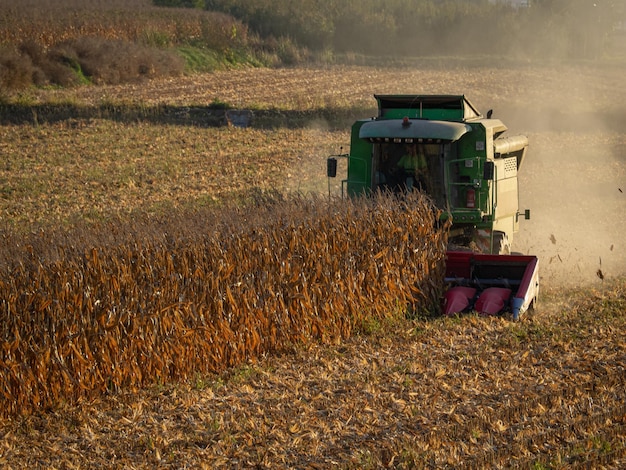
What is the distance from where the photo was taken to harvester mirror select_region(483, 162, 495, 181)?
1131 cm

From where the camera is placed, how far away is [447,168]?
468 inches

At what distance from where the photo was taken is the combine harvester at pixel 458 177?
36.9 feet

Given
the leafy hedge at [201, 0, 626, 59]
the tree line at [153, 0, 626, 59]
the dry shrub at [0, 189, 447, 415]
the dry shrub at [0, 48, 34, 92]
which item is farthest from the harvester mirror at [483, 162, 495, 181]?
the leafy hedge at [201, 0, 626, 59]

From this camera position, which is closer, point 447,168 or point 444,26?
point 447,168

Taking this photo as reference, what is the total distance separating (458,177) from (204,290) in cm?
471

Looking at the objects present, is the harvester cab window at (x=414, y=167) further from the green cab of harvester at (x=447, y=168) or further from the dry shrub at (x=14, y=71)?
the dry shrub at (x=14, y=71)

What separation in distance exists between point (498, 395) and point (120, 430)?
3.18 metres

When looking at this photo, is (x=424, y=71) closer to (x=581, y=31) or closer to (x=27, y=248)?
(x=581, y=31)

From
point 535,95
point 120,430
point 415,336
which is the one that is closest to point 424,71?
point 535,95

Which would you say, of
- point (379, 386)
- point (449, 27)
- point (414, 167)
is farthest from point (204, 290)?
point (449, 27)

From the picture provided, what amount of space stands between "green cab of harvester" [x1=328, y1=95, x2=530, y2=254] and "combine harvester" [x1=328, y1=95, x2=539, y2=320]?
0.01 meters

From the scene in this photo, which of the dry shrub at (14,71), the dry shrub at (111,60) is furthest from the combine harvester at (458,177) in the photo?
the dry shrub at (111,60)

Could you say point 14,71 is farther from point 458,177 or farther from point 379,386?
point 379,386

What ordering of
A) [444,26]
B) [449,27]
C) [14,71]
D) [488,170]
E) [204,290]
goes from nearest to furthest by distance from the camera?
[204,290] < [488,170] < [14,71] < [449,27] < [444,26]
